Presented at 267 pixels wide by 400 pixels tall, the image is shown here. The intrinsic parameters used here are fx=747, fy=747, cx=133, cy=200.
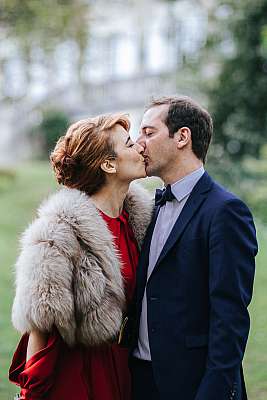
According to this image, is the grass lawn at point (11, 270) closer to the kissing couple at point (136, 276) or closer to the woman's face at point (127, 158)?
the kissing couple at point (136, 276)

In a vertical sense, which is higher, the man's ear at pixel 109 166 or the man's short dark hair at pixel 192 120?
the man's short dark hair at pixel 192 120

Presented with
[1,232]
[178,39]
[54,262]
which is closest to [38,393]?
[54,262]

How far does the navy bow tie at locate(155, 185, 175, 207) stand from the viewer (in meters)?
3.15

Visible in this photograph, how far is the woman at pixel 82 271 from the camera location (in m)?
2.98

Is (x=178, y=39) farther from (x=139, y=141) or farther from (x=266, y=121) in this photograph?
(x=139, y=141)

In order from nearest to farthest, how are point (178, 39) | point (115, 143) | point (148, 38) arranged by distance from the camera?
Answer: point (115, 143) < point (178, 39) < point (148, 38)

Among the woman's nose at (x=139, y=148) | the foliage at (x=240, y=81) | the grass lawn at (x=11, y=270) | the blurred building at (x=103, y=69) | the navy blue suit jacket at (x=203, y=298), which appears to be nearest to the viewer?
the navy blue suit jacket at (x=203, y=298)

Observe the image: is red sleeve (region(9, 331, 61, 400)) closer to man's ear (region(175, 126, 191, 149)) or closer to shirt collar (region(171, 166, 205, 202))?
shirt collar (region(171, 166, 205, 202))

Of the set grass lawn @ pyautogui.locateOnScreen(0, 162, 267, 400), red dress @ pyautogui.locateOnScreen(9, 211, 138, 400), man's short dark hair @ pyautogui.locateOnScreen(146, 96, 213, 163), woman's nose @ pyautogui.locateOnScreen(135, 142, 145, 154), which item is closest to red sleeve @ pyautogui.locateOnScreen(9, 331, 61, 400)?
red dress @ pyautogui.locateOnScreen(9, 211, 138, 400)

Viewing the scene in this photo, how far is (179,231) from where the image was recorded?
2.99 meters

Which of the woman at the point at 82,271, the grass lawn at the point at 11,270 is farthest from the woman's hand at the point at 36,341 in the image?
the grass lawn at the point at 11,270

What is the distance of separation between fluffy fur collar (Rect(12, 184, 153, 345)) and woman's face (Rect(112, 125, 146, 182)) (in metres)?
0.23

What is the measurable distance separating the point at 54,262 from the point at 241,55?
32.6 feet

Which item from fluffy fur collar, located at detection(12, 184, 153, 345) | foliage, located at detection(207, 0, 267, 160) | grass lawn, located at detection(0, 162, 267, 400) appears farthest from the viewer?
→ foliage, located at detection(207, 0, 267, 160)
